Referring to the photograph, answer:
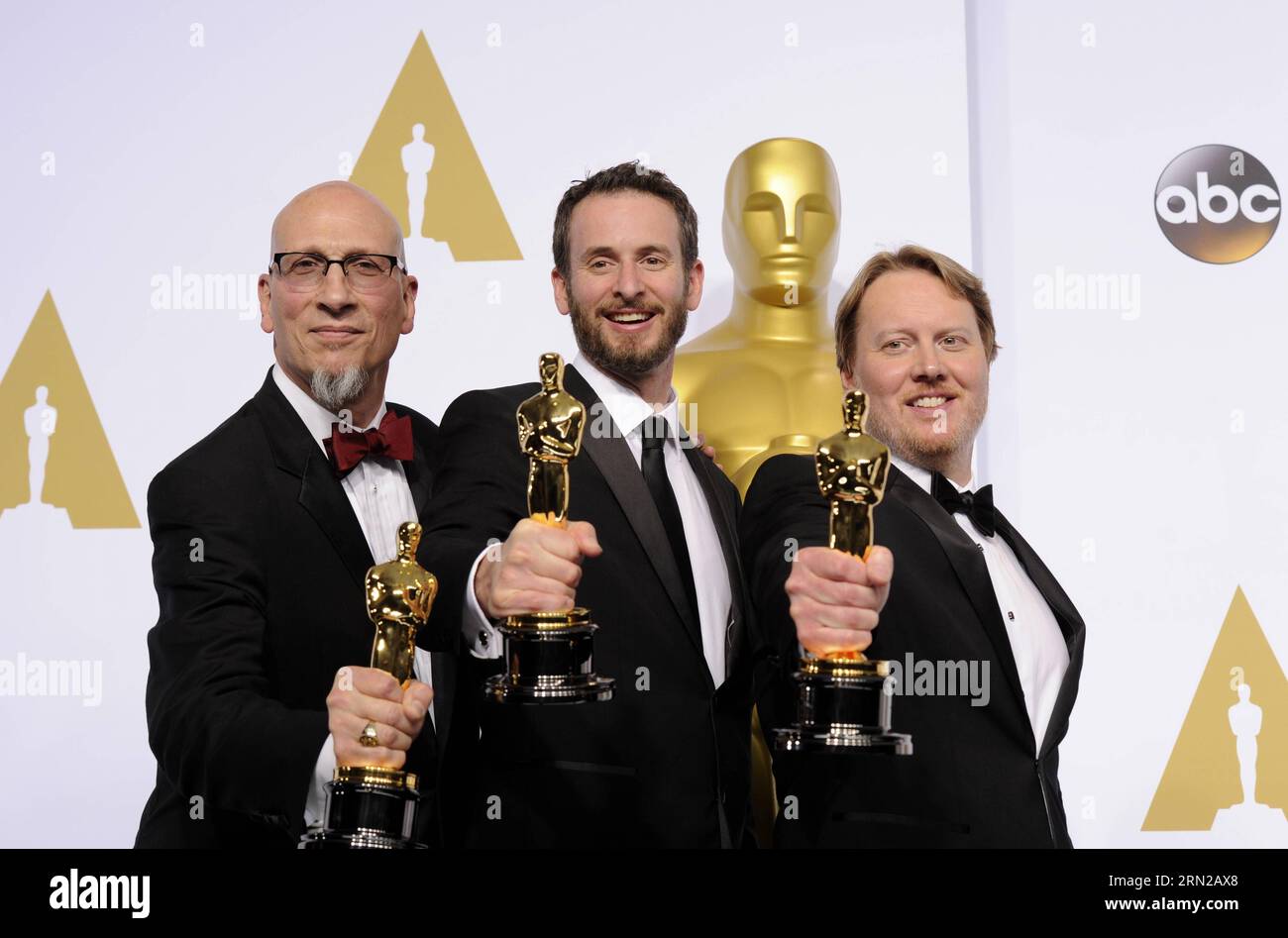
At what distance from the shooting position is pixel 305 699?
2158mm

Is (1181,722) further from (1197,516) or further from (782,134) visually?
(782,134)

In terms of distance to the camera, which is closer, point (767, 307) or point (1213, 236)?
point (767, 307)

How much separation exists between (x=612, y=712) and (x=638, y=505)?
0.31m

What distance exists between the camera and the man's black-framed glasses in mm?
2379

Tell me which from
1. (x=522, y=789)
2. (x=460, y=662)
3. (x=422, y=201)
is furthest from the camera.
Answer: (x=422, y=201)

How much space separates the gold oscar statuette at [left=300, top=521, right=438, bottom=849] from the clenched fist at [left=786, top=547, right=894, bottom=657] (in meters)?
0.46

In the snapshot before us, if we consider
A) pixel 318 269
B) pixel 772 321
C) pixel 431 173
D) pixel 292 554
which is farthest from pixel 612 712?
pixel 431 173

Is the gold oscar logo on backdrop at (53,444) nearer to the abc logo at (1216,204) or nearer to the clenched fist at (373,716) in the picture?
the clenched fist at (373,716)

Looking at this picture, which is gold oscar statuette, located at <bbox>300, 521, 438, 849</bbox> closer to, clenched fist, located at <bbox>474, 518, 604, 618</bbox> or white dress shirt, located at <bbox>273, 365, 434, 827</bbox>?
clenched fist, located at <bbox>474, 518, 604, 618</bbox>

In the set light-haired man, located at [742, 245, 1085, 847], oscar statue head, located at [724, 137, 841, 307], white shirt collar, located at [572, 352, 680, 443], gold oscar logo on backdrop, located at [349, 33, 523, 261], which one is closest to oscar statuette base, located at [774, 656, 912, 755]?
light-haired man, located at [742, 245, 1085, 847]

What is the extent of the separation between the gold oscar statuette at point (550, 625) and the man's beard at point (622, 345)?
19.8 inches

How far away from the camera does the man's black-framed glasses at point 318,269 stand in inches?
93.7
